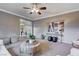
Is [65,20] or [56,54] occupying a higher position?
[65,20]

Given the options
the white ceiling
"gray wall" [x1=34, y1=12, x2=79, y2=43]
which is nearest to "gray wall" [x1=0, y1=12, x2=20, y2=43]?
the white ceiling

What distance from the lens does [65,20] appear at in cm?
206

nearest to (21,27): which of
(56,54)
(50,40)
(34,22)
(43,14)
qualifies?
(34,22)

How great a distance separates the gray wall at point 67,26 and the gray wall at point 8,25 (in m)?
0.38

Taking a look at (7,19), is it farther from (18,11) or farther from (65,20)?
(65,20)

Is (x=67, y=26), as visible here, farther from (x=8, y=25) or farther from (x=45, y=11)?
(x=8, y=25)

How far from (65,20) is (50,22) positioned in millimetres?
305

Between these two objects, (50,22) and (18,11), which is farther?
(50,22)

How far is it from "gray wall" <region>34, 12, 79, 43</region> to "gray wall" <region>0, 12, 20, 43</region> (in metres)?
0.38

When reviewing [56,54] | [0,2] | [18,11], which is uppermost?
[0,2]

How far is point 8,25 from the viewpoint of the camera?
1976 millimetres

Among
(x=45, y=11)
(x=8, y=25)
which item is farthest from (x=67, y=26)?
(x=8, y=25)

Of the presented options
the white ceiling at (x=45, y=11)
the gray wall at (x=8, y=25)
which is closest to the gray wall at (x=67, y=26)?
the white ceiling at (x=45, y=11)

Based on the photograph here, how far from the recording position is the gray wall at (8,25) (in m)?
1.93
